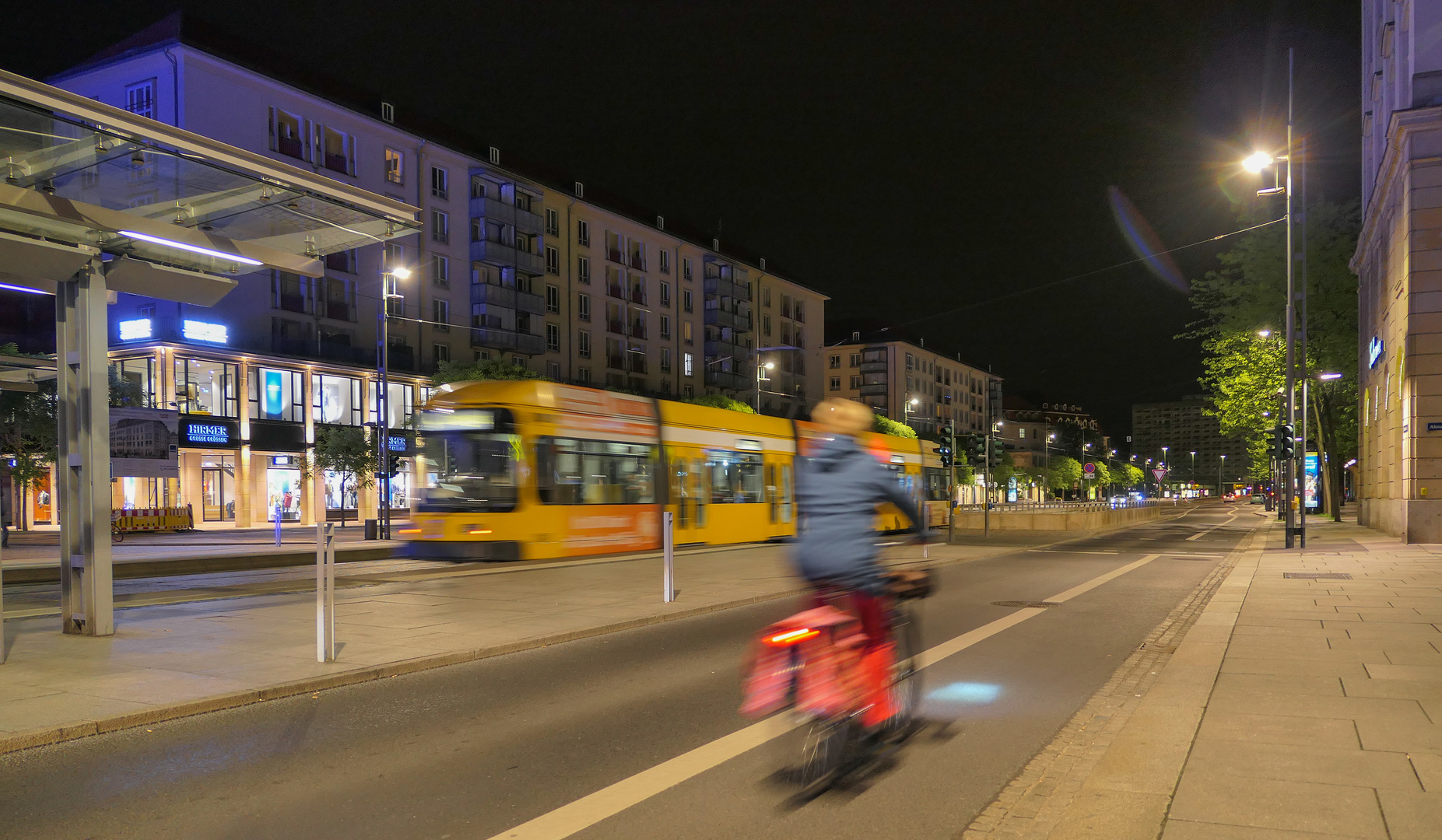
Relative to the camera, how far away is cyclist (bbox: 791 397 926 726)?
5.02 m

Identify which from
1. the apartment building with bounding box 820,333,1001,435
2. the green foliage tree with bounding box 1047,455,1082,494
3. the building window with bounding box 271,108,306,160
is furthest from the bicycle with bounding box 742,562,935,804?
the green foliage tree with bounding box 1047,455,1082,494

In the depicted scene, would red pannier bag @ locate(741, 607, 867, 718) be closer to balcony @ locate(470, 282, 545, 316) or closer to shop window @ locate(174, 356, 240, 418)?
shop window @ locate(174, 356, 240, 418)

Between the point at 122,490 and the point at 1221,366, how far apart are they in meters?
45.5

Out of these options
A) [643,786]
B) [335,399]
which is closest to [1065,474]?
[335,399]

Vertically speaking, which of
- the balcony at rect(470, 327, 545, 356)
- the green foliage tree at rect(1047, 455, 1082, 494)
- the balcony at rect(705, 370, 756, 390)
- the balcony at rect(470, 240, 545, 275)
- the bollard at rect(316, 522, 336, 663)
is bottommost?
the green foliage tree at rect(1047, 455, 1082, 494)

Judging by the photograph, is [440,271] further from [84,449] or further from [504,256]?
[84,449]

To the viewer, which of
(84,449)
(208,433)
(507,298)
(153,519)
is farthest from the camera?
(507,298)

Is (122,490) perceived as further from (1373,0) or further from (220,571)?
(1373,0)

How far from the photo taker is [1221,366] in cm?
3866

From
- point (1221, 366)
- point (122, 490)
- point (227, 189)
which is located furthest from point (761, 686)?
point (122, 490)

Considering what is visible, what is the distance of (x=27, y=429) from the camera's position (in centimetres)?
3300

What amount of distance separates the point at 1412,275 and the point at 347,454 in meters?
37.8

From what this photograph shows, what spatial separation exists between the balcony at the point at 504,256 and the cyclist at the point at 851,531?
5159 centimetres

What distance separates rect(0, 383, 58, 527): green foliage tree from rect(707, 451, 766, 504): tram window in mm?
23646
